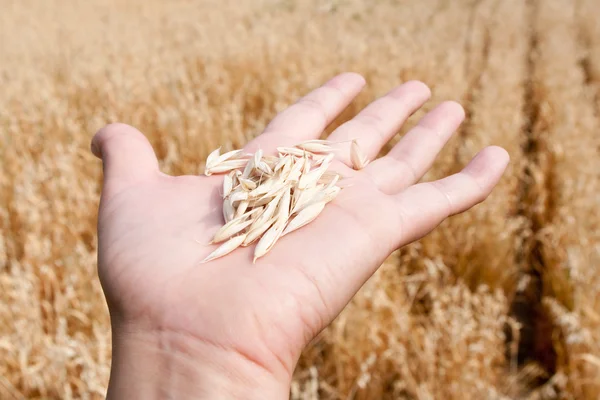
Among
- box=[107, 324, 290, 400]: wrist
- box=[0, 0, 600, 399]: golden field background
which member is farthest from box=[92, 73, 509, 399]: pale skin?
box=[0, 0, 600, 399]: golden field background

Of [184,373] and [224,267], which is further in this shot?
[224,267]

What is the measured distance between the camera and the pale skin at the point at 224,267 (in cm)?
107

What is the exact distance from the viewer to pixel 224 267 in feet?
4.09

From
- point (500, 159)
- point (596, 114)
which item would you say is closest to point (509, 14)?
point (596, 114)

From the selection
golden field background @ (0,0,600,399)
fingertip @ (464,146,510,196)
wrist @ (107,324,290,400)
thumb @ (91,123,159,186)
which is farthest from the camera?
golden field background @ (0,0,600,399)

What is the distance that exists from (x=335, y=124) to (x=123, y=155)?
1920 millimetres

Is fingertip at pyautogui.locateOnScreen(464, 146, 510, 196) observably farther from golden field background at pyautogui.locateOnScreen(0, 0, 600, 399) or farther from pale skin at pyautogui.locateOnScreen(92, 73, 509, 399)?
golden field background at pyautogui.locateOnScreen(0, 0, 600, 399)

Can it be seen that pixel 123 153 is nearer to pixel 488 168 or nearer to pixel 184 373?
pixel 184 373

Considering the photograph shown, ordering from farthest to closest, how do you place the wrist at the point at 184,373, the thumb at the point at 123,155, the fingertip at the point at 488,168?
the fingertip at the point at 488,168
the thumb at the point at 123,155
the wrist at the point at 184,373

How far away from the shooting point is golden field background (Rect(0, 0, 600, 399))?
1817 mm

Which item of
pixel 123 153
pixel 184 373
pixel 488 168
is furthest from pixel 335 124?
pixel 184 373

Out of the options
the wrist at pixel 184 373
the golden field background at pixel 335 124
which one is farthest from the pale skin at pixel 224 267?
the golden field background at pixel 335 124

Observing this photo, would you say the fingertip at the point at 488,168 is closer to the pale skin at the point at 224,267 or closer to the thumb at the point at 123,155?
the pale skin at the point at 224,267

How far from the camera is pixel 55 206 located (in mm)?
2305
